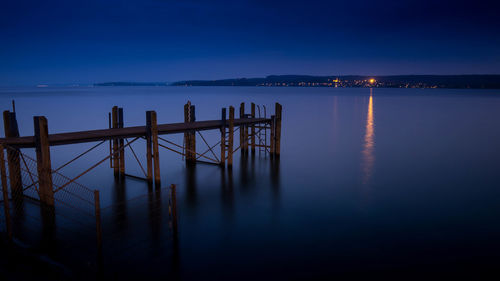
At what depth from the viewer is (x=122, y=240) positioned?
904cm

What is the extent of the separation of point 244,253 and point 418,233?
4899mm

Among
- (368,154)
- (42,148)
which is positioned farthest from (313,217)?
(368,154)

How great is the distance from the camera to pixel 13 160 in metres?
10.2

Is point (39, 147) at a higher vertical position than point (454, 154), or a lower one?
higher

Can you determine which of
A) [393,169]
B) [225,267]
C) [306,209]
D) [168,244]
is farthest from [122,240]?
[393,169]

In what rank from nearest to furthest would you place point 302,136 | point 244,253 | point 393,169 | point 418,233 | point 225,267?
1. point 225,267
2. point 244,253
3. point 418,233
4. point 393,169
5. point 302,136

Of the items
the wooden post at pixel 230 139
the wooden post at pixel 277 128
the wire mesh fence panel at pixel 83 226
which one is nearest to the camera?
the wire mesh fence panel at pixel 83 226

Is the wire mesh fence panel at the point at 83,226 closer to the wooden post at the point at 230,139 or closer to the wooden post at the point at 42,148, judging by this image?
the wooden post at the point at 42,148

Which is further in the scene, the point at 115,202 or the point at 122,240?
the point at 115,202

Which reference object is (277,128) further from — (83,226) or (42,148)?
(42,148)

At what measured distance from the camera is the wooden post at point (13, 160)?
10.2 metres

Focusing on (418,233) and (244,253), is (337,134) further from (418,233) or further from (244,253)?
(244,253)

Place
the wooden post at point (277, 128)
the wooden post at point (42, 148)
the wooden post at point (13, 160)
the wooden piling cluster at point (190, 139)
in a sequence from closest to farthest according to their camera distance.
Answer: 1. the wooden post at point (42, 148)
2. the wooden post at point (13, 160)
3. the wooden piling cluster at point (190, 139)
4. the wooden post at point (277, 128)

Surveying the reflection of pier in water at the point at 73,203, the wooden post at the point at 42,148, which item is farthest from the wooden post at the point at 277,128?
the wooden post at the point at 42,148
